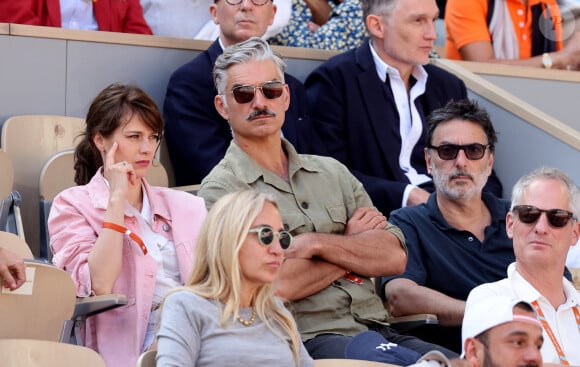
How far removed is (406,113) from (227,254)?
2822 mm

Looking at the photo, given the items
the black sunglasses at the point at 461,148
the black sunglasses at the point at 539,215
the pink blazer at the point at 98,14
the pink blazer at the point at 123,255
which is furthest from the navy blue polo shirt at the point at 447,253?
the pink blazer at the point at 98,14

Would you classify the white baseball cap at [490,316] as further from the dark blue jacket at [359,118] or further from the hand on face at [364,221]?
the dark blue jacket at [359,118]

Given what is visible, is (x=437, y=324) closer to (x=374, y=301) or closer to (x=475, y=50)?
(x=374, y=301)

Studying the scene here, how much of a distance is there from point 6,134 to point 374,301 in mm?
1912

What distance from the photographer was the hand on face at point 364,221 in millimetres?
4949

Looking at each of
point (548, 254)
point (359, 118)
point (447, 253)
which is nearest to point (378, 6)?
point (359, 118)

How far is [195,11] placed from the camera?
23.8 ft

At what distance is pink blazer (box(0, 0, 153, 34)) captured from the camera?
6406mm

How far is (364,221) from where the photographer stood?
16.3 feet

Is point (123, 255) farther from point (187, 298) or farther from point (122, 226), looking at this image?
point (187, 298)

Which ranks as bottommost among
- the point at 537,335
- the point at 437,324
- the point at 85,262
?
the point at 437,324

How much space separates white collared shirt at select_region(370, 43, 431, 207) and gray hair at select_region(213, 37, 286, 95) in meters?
1.35


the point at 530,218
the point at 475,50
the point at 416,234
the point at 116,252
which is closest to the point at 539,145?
the point at 475,50

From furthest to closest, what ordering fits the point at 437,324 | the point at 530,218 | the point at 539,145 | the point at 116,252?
the point at 539,145 < the point at 437,324 < the point at 530,218 < the point at 116,252
